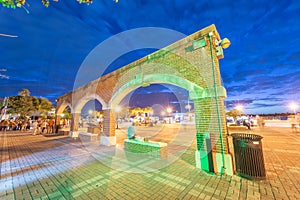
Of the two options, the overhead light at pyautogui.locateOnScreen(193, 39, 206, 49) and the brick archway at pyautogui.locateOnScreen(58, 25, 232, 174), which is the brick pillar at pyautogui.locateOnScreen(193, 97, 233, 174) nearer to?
the brick archway at pyautogui.locateOnScreen(58, 25, 232, 174)

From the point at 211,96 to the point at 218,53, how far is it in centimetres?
185

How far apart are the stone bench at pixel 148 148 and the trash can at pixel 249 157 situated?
2827 millimetres

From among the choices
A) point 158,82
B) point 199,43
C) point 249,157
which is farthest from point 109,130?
point 249,157

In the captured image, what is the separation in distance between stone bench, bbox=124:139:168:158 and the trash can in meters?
2.83

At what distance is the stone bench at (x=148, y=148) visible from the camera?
566 centimetres

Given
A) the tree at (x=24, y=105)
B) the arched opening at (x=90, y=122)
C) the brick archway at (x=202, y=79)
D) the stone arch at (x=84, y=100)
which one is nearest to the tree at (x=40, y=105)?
the tree at (x=24, y=105)

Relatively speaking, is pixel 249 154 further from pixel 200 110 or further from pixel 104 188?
pixel 104 188

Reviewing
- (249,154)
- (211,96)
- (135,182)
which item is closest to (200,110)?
(211,96)

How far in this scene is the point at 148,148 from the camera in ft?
19.5

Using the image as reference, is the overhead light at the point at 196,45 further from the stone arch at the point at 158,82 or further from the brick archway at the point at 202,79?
the stone arch at the point at 158,82

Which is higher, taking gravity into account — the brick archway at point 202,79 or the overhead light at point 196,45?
the overhead light at point 196,45

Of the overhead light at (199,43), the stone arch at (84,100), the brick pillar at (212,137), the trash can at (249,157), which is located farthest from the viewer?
the stone arch at (84,100)

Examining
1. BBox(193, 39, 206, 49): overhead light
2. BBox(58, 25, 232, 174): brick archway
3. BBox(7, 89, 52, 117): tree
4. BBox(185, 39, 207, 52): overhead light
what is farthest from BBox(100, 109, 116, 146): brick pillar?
BBox(7, 89, 52, 117): tree

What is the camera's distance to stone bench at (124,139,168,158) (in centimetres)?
566
